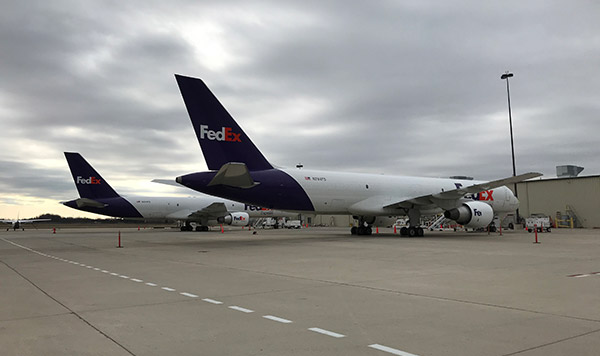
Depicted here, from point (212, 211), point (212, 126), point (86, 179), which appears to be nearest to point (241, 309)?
point (212, 126)

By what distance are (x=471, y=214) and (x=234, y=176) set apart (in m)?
13.4

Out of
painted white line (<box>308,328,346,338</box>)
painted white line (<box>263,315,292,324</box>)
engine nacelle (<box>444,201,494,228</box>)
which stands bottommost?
painted white line (<box>308,328,346,338</box>)

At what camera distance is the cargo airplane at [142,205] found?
35750 mm

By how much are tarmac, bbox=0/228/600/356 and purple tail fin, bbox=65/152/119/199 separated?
27647 millimetres

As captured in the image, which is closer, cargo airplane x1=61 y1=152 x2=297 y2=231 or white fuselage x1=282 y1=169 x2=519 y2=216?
white fuselage x1=282 y1=169 x2=519 y2=216

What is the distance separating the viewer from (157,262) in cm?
1193

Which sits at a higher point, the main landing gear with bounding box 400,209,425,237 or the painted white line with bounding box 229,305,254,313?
the main landing gear with bounding box 400,209,425,237

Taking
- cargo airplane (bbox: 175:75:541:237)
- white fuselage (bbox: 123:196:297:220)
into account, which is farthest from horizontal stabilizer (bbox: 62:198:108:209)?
cargo airplane (bbox: 175:75:541:237)

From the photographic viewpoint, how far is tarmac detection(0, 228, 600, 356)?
4.10 m

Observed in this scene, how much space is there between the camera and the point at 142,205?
3891 cm

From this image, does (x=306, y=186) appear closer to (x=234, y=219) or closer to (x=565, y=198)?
(x=234, y=219)

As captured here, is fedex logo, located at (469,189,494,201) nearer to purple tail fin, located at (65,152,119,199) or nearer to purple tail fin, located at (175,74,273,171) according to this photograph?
purple tail fin, located at (175,74,273,171)

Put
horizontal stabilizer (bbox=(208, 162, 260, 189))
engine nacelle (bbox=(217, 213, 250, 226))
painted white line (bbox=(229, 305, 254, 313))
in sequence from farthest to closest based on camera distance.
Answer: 1. engine nacelle (bbox=(217, 213, 250, 226))
2. horizontal stabilizer (bbox=(208, 162, 260, 189))
3. painted white line (bbox=(229, 305, 254, 313))

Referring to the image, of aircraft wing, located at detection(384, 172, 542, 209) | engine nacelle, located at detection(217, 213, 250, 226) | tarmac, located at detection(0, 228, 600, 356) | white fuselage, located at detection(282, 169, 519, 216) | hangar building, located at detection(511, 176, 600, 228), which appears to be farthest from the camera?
engine nacelle, located at detection(217, 213, 250, 226)
